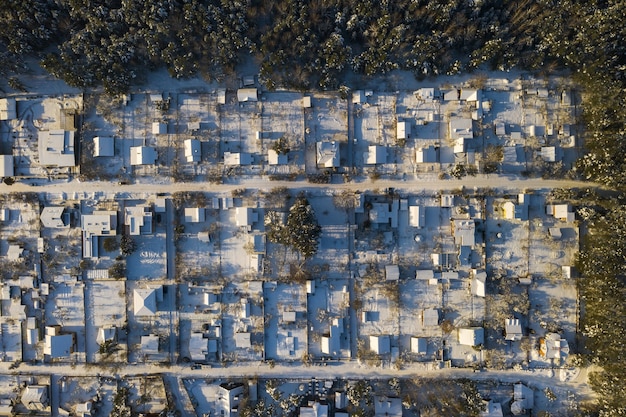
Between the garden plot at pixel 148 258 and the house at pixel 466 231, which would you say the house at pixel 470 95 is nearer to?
the house at pixel 466 231

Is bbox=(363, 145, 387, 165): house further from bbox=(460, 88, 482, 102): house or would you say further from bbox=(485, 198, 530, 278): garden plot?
bbox=(485, 198, 530, 278): garden plot

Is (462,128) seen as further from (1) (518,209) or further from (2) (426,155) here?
(1) (518,209)

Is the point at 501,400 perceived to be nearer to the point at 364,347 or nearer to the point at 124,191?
the point at 364,347

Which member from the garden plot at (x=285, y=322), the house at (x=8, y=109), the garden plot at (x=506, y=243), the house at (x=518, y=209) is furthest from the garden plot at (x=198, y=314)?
the house at (x=518, y=209)

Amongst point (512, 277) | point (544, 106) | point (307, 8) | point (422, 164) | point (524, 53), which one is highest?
point (307, 8)

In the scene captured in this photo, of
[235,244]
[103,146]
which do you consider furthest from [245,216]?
[103,146]

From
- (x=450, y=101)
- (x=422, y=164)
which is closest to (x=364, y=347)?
(x=422, y=164)

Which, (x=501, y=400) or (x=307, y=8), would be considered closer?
(x=307, y=8)
